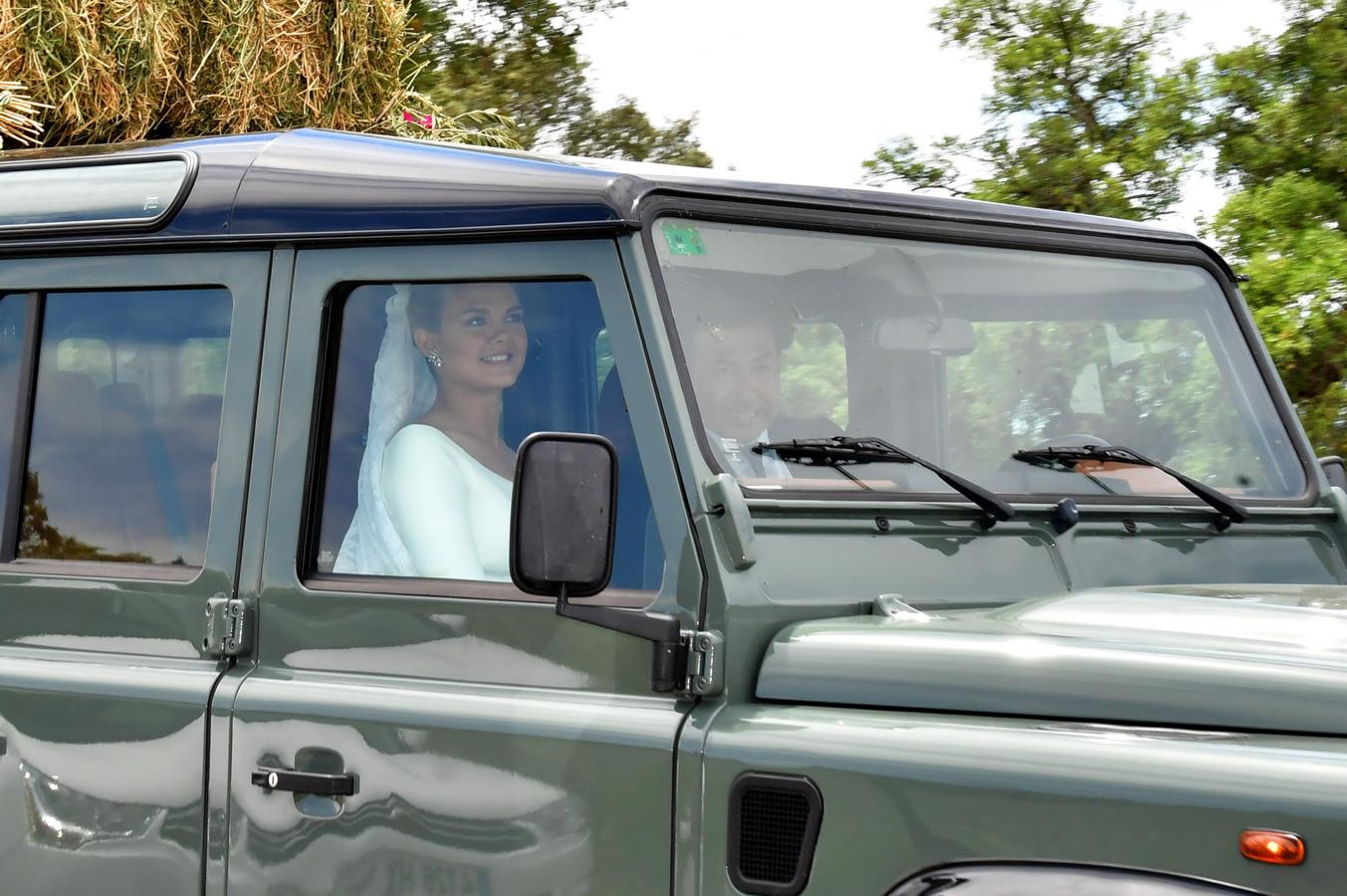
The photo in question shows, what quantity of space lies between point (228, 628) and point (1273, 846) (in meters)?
1.96

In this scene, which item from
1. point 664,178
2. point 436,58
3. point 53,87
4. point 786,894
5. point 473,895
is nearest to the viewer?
point 786,894

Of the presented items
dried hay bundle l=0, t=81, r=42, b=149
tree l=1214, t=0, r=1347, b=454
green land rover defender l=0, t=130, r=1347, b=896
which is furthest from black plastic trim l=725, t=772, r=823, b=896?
tree l=1214, t=0, r=1347, b=454

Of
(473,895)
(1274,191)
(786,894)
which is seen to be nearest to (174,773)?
(473,895)

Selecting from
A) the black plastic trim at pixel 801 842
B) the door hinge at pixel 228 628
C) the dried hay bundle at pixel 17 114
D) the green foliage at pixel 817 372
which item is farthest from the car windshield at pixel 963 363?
the dried hay bundle at pixel 17 114

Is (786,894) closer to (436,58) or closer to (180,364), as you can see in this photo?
(180,364)

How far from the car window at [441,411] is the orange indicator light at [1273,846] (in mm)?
1344

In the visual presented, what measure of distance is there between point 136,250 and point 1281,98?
866 cm

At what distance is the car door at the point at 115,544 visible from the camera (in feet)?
10.9

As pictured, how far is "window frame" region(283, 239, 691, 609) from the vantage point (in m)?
2.99

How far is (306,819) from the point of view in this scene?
3.13 metres

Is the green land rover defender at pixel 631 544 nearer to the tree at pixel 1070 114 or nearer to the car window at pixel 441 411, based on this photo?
the car window at pixel 441 411

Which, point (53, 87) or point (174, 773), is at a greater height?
point (53, 87)

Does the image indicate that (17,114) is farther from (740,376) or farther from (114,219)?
(740,376)

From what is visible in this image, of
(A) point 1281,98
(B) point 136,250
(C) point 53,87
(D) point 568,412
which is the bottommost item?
(D) point 568,412
